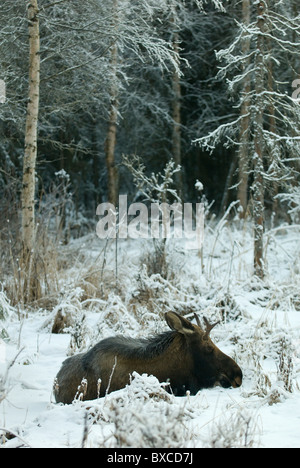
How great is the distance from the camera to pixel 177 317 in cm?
477

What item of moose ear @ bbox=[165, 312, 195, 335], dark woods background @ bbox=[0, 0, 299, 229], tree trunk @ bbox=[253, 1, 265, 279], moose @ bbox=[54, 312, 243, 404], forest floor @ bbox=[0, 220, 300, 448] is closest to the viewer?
forest floor @ bbox=[0, 220, 300, 448]

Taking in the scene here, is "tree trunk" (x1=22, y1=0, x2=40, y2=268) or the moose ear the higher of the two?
"tree trunk" (x1=22, y1=0, x2=40, y2=268)

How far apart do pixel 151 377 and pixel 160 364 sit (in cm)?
71

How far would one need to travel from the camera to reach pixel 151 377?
4.00 m

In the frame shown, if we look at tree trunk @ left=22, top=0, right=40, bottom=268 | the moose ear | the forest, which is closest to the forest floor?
the forest

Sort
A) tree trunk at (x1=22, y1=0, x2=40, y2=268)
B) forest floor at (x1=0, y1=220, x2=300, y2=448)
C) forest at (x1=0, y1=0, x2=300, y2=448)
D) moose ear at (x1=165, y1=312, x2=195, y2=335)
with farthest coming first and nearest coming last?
tree trunk at (x1=22, y1=0, x2=40, y2=268), moose ear at (x1=165, y1=312, x2=195, y2=335), forest at (x1=0, y1=0, x2=300, y2=448), forest floor at (x1=0, y1=220, x2=300, y2=448)

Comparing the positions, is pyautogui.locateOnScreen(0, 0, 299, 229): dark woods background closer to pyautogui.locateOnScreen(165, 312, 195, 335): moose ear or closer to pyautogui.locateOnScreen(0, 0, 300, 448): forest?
pyautogui.locateOnScreen(0, 0, 300, 448): forest

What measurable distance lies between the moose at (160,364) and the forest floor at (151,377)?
15 cm

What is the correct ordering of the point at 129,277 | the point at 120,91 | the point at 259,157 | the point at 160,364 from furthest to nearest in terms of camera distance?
1. the point at 120,91
2. the point at 259,157
3. the point at 129,277
4. the point at 160,364

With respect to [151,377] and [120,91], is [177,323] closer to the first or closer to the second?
[151,377]

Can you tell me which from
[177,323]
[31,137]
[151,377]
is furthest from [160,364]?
[31,137]

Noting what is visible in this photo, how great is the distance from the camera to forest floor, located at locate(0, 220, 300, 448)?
3.20 m

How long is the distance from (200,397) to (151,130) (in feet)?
51.8

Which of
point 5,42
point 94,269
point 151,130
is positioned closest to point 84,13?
point 5,42
